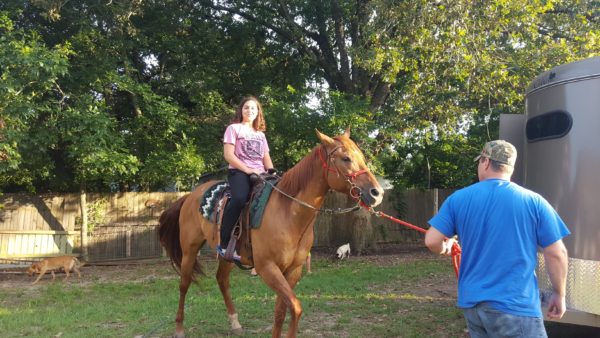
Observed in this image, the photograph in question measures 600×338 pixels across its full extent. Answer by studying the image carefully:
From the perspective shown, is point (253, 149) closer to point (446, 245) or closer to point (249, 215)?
point (249, 215)

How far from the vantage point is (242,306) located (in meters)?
7.66

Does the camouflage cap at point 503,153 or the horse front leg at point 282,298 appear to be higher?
the camouflage cap at point 503,153

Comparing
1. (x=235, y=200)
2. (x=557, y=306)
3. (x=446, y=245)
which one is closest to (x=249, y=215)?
(x=235, y=200)

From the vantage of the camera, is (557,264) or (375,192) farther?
(375,192)

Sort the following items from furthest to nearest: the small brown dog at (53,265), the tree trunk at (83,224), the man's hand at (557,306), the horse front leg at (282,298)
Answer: the tree trunk at (83,224), the small brown dog at (53,265), the horse front leg at (282,298), the man's hand at (557,306)

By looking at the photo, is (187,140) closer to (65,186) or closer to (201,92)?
(201,92)

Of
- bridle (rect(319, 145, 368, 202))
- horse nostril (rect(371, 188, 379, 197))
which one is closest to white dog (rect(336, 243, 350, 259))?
bridle (rect(319, 145, 368, 202))

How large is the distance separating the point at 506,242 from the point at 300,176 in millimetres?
2408

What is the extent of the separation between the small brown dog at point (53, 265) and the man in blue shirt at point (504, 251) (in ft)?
35.0

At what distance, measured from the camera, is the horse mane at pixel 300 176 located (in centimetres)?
471

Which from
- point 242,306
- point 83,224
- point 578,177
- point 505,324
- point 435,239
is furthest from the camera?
point 83,224

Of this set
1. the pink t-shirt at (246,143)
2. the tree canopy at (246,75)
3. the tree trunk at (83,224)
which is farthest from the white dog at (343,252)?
the pink t-shirt at (246,143)

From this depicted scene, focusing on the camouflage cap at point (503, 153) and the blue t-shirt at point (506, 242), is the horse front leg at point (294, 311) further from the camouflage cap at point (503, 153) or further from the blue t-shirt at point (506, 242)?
the camouflage cap at point (503, 153)

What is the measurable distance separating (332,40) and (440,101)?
5.06 m
